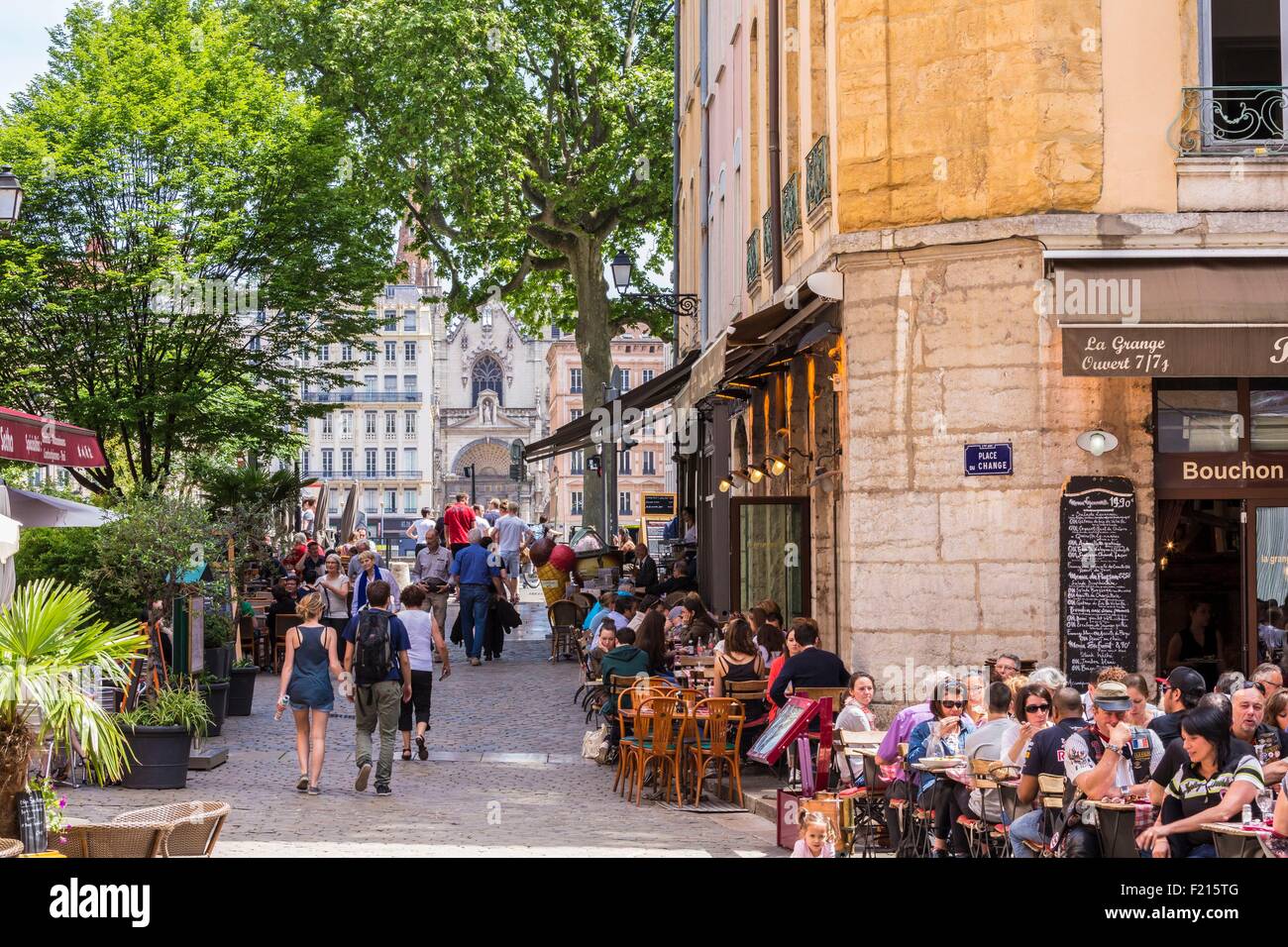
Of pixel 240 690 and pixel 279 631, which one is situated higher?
pixel 279 631

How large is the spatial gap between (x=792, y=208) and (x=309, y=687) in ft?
23.5

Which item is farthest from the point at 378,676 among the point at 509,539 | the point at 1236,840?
the point at 509,539

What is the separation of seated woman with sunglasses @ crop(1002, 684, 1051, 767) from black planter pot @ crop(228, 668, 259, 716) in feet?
32.8

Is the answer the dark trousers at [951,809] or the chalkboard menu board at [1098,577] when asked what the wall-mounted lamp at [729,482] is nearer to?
the chalkboard menu board at [1098,577]

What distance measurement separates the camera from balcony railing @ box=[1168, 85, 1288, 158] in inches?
508

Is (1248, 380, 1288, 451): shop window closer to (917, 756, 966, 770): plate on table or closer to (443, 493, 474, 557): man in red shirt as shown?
(917, 756, 966, 770): plate on table

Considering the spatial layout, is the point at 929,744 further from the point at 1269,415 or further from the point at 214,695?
the point at 214,695

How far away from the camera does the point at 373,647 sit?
13.2 meters

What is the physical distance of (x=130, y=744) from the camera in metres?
13.0

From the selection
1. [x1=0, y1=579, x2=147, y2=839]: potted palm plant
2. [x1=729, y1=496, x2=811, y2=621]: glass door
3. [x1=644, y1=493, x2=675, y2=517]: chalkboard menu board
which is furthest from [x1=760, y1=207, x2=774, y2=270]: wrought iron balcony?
[x1=644, y1=493, x2=675, y2=517]: chalkboard menu board

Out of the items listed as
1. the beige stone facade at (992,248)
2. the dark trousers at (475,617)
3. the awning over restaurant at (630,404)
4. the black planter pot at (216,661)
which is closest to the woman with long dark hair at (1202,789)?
the beige stone facade at (992,248)

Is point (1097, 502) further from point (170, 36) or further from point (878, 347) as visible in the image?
point (170, 36)
